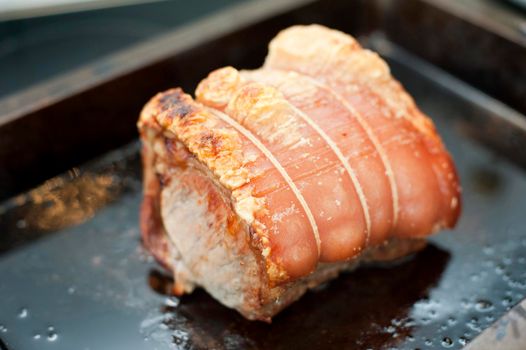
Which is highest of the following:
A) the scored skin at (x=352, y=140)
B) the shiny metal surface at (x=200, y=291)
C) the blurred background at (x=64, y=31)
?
the blurred background at (x=64, y=31)

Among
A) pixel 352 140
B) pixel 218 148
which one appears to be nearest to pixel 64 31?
pixel 218 148

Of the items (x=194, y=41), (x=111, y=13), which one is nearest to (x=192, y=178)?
(x=194, y=41)

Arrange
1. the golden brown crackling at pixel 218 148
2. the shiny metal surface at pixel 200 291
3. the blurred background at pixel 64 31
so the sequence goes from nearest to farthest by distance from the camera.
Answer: the golden brown crackling at pixel 218 148 → the shiny metal surface at pixel 200 291 → the blurred background at pixel 64 31

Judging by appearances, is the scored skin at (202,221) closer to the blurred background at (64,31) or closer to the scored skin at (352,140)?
the scored skin at (352,140)

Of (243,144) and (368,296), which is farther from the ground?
(243,144)

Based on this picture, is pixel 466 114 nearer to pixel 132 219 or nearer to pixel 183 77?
pixel 183 77

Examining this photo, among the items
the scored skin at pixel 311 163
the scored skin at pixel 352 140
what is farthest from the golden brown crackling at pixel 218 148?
the scored skin at pixel 352 140
